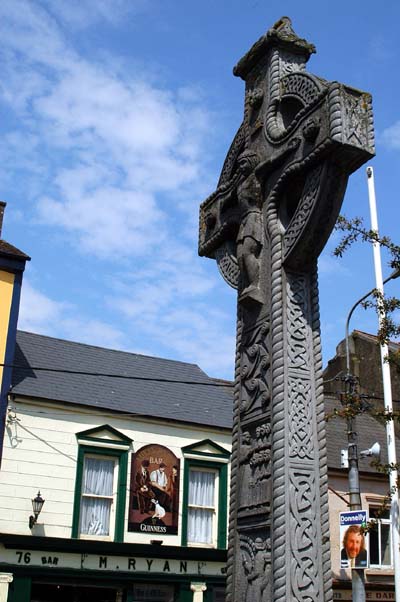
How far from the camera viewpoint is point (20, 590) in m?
16.6

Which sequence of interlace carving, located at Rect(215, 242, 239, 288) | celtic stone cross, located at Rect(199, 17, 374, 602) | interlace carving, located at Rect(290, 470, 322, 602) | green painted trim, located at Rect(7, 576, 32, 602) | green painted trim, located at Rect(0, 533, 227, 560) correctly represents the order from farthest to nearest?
green painted trim, located at Rect(0, 533, 227, 560)
green painted trim, located at Rect(7, 576, 32, 602)
interlace carving, located at Rect(215, 242, 239, 288)
celtic stone cross, located at Rect(199, 17, 374, 602)
interlace carving, located at Rect(290, 470, 322, 602)

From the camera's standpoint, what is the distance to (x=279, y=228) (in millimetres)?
6285

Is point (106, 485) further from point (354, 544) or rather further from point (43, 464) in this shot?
point (354, 544)

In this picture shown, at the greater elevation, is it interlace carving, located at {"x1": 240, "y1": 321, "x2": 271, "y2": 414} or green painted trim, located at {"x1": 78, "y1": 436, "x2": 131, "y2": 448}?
green painted trim, located at {"x1": 78, "y1": 436, "x2": 131, "y2": 448}

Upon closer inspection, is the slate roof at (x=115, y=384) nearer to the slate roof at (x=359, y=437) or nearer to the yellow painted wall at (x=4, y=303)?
the yellow painted wall at (x=4, y=303)

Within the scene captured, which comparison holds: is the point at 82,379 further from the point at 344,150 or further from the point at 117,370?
the point at 344,150

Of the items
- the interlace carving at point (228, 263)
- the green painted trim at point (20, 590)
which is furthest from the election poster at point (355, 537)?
the interlace carving at point (228, 263)

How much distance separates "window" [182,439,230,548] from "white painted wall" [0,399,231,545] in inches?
33.8

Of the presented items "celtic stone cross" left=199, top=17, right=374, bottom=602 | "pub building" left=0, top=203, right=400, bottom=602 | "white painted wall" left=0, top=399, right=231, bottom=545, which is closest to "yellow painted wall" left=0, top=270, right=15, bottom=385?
"pub building" left=0, top=203, right=400, bottom=602

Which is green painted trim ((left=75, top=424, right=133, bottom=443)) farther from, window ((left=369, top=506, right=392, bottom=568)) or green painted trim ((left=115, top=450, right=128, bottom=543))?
window ((left=369, top=506, right=392, bottom=568))

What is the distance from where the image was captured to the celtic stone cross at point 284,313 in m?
5.28

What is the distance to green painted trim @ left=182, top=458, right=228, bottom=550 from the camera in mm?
19016

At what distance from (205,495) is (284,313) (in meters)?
14.5

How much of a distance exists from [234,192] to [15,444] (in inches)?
458
